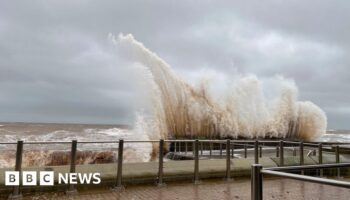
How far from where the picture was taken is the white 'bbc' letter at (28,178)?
792cm

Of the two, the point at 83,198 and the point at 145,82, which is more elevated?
the point at 145,82

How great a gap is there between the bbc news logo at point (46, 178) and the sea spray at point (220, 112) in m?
19.9

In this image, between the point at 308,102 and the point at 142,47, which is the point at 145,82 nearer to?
the point at 142,47

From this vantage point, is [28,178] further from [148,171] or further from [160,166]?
[160,166]

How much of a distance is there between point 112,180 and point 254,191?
6.15 metres

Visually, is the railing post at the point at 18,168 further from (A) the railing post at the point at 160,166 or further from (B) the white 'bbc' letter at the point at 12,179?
(A) the railing post at the point at 160,166

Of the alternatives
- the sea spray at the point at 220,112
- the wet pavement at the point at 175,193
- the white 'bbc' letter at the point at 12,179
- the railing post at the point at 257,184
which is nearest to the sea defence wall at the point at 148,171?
the white 'bbc' letter at the point at 12,179

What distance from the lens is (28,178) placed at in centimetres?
797

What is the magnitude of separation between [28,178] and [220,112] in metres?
28.3

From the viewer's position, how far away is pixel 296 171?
3.52 meters

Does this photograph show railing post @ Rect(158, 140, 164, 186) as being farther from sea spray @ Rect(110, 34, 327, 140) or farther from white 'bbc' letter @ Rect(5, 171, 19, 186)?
sea spray @ Rect(110, 34, 327, 140)

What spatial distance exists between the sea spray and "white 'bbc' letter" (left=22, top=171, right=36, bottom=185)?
20603mm

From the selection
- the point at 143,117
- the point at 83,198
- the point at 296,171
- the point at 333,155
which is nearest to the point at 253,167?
the point at 296,171

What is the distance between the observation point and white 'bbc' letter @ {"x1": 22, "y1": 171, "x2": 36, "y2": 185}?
7.92m
